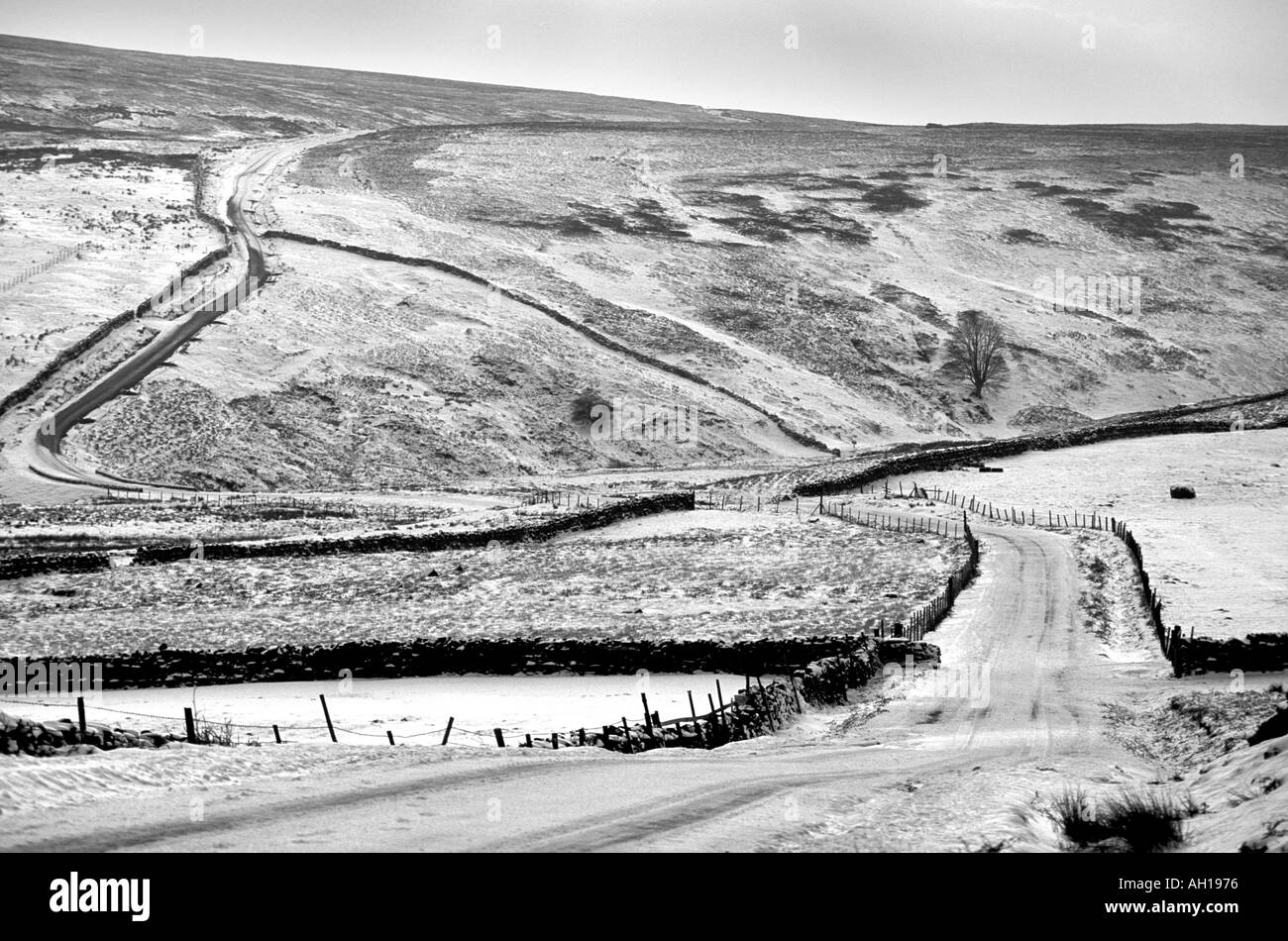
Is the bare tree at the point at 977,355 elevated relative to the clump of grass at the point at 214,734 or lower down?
elevated

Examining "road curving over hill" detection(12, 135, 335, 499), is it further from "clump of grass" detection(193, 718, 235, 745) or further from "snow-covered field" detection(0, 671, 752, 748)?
"clump of grass" detection(193, 718, 235, 745)

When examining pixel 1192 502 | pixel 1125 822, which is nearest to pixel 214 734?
pixel 1125 822

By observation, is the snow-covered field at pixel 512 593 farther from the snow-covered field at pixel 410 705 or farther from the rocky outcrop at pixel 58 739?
the rocky outcrop at pixel 58 739

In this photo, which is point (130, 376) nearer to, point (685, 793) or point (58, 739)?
point (58, 739)

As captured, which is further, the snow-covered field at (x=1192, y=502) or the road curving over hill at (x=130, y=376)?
the road curving over hill at (x=130, y=376)

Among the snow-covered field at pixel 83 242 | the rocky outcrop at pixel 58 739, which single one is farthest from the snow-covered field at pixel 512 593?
the snow-covered field at pixel 83 242
